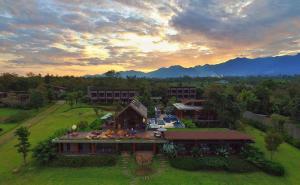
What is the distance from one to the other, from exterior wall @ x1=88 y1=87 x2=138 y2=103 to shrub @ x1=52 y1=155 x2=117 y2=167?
192ft

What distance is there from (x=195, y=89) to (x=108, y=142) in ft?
Result: 228

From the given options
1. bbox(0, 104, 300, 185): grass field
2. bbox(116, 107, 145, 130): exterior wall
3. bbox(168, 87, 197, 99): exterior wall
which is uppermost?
bbox(168, 87, 197, 99): exterior wall

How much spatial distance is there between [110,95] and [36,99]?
2340cm

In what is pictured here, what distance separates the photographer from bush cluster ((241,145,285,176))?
30953 mm

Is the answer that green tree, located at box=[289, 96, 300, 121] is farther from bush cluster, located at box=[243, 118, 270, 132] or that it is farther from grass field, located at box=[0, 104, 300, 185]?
grass field, located at box=[0, 104, 300, 185]

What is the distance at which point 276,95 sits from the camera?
64.9 metres

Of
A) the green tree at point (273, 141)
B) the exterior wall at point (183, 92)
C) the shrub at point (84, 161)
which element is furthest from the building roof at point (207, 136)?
the exterior wall at point (183, 92)

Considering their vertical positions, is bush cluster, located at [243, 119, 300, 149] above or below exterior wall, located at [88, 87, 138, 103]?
below

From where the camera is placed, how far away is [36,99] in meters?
81.6

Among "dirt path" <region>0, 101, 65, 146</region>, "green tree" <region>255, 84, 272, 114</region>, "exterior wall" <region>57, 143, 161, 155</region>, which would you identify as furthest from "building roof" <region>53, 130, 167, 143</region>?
"green tree" <region>255, 84, 272, 114</region>

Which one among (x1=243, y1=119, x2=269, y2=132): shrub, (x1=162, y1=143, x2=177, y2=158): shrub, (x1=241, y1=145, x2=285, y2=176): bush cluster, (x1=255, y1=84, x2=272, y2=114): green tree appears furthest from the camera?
(x1=255, y1=84, x2=272, y2=114): green tree

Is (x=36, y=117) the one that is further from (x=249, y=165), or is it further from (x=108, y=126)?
(x=249, y=165)

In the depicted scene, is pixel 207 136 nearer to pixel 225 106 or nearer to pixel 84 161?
pixel 225 106

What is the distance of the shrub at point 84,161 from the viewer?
108 feet
